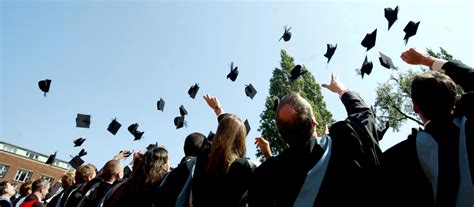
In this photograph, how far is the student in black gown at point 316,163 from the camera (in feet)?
5.10

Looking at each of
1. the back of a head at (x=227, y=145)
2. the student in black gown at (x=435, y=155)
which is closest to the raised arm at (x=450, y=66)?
the student in black gown at (x=435, y=155)

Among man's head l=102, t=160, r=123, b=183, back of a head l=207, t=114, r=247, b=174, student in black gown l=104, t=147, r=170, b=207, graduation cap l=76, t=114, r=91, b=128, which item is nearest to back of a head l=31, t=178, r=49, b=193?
man's head l=102, t=160, r=123, b=183

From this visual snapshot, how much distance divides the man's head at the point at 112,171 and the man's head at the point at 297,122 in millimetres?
2416

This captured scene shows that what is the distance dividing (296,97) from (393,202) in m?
0.72

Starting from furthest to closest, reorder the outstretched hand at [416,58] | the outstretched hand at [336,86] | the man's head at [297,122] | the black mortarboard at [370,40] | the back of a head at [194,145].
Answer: the black mortarboard at [370,40]
the back of a head at [194,145]
the outstretched hand at [336,86]
the outstretched hand at [416,58]
the man's head at [297,122]

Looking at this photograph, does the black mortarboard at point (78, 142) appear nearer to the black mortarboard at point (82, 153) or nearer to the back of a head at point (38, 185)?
the black mortarboard at point (82, 153)

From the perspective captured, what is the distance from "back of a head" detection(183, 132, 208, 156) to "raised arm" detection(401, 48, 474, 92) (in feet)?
5.39

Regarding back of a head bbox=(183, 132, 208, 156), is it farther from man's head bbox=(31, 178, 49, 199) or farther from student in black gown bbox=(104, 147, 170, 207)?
man's head bbox=(31, 178, 49, 199)

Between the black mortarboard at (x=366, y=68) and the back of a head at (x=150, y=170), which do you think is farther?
the black mortarboard at (x=366, y=68)

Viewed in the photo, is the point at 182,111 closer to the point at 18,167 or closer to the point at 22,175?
the point at 18,167

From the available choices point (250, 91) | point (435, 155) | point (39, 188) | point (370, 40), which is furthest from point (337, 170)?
point (250, 91)

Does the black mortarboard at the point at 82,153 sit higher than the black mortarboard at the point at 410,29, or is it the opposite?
the black mortarboard at the point at 410,29

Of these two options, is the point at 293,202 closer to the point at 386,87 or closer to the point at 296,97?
the point at 296,97

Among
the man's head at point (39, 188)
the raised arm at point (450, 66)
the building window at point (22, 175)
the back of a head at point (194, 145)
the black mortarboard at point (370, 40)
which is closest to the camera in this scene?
the raised arm at point (450, 66)
